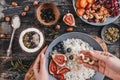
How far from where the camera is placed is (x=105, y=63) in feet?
7.25

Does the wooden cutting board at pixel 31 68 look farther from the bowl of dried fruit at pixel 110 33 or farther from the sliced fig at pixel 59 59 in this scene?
the sliced fig at pixel 59 59

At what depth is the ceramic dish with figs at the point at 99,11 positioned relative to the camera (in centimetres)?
239

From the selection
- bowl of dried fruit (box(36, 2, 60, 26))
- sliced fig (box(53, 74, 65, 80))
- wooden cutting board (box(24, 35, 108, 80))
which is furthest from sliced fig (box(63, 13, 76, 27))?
sliced fig (box(53, 74, 65, 80))

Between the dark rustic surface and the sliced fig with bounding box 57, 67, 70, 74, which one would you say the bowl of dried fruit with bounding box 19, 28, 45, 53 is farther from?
the sliced fig with bounding box 57, 67, 70, 74

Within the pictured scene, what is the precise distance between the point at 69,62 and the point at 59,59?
56mm

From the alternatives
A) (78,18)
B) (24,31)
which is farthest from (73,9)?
(24,31)

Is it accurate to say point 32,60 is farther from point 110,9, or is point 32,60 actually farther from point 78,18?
point 110,9

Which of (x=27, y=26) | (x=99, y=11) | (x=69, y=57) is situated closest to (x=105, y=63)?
(x=69, y=57)

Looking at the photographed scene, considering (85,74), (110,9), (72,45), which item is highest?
(110,9)

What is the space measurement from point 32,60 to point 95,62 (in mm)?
331

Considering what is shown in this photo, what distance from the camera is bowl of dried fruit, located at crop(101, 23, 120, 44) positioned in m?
2.42

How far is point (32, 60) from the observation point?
239cm

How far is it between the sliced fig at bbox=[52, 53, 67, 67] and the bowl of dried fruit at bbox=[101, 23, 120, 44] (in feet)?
0.77

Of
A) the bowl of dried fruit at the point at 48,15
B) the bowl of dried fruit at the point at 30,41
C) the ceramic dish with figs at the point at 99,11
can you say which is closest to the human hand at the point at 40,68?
the bowl of dried fruit at the point at 30,41
